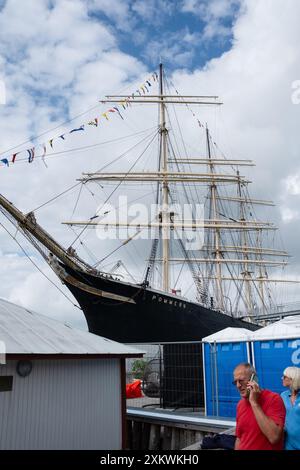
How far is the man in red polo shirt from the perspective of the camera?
3.32m

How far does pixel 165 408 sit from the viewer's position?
1226 cm

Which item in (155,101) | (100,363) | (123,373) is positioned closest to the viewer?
(100,363)

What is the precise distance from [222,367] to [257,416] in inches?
298

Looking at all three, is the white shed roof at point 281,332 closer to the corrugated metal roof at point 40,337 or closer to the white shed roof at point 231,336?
the white shed roof at point 231,336

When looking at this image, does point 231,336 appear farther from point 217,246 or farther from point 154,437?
point 217,246

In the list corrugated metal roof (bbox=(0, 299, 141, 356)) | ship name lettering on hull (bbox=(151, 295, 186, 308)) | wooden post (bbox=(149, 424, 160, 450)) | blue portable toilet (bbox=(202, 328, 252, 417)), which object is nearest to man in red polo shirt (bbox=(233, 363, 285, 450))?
corrugated metal roof (bbox=(0, 299, 141, 356))

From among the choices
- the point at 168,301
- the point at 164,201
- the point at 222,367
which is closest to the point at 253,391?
the point at 222,367

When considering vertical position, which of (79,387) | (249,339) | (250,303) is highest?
(250,303)

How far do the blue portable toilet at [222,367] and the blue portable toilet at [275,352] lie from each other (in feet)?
1.03

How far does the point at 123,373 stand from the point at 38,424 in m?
2.85

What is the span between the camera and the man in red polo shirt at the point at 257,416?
3320 millimetres

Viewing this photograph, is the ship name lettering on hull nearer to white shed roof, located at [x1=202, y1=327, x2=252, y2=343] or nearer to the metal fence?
the metal fence
